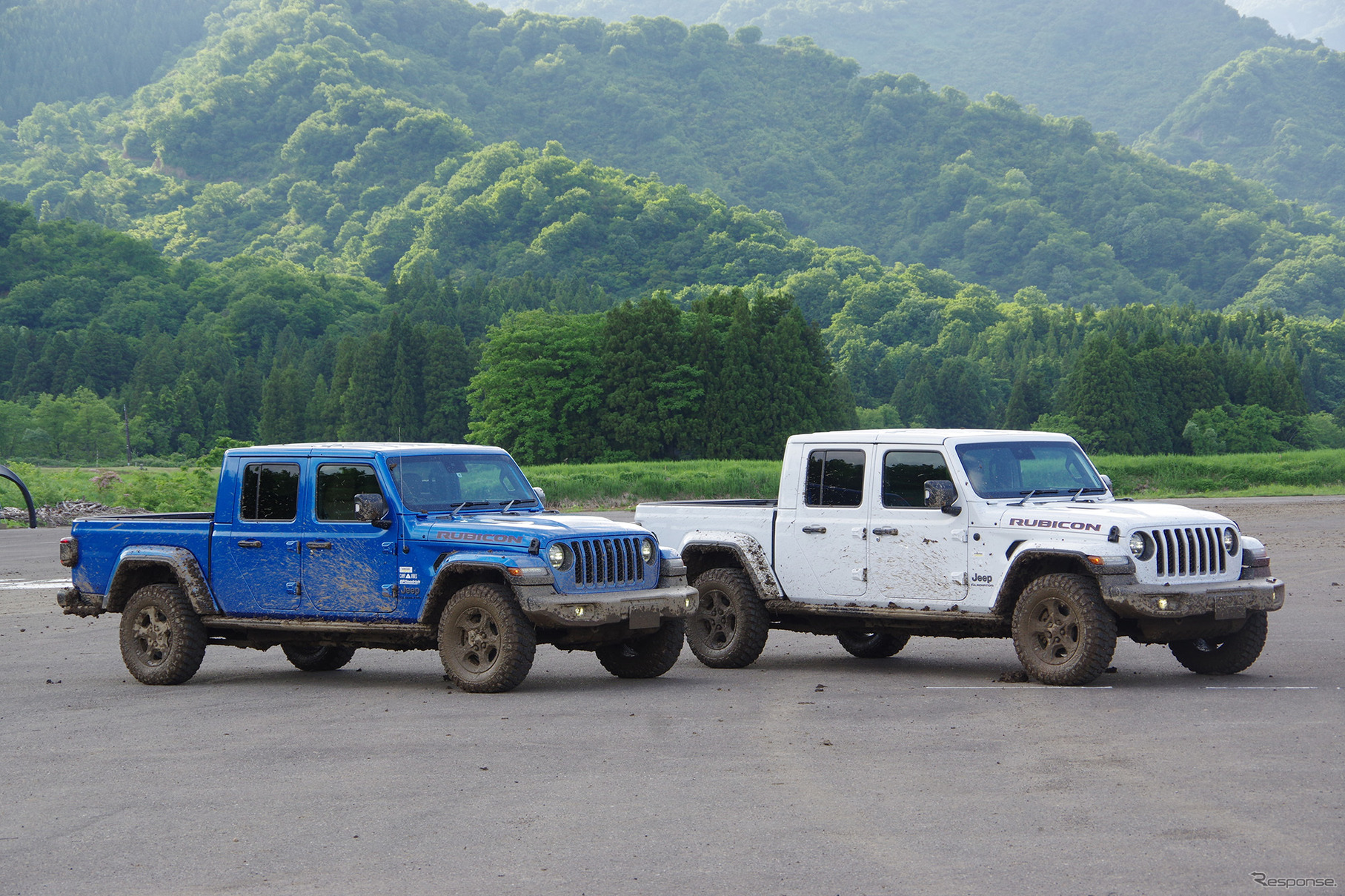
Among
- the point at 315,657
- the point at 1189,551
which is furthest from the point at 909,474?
the point at 315,657

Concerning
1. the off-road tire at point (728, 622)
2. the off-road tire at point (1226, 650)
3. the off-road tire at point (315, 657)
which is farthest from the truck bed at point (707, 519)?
the off-road tire at point (1226, 650)

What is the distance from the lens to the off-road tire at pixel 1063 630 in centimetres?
1216

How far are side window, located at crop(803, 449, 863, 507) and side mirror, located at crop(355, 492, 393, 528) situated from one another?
390 cm

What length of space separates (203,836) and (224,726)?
11.8ft

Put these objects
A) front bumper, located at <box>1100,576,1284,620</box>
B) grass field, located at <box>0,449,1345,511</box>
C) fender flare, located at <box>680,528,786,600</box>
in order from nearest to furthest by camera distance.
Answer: front bumper, located at <box>1100,576,1284,620</box>, fender flare, located at <box>680,528,786,600</box>, grass field, located at <box>0,449,1345,511</box>

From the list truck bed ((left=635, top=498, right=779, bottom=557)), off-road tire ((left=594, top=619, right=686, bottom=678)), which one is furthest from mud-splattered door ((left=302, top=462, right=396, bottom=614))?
truck bed ((left=635, top=498, right=779, bottom=557))

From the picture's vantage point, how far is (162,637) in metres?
13.6

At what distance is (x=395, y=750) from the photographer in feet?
32.4

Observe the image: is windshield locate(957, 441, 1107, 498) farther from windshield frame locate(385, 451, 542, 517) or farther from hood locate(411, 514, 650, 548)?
windshield frame locate(385, 451, 542, 517)

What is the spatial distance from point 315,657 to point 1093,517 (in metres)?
7.12

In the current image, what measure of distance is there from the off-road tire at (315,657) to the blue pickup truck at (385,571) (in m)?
0.65

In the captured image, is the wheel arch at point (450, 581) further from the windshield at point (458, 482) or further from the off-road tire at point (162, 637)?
the off-road tire at point (162, 637)

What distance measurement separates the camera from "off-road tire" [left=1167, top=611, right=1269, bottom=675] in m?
13.0

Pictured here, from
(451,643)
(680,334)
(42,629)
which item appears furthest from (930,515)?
(680,334)
